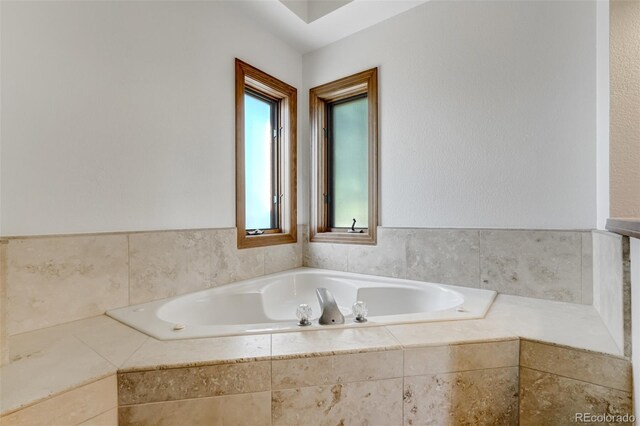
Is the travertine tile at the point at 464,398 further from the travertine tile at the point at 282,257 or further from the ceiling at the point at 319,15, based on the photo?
the ceiling at the point at 319,15

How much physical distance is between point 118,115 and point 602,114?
220 cm

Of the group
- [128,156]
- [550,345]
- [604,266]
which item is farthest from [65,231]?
[604,266]

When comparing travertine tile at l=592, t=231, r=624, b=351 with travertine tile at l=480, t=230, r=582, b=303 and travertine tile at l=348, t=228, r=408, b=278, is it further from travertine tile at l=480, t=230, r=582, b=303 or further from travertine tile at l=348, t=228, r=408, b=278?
travertine tile at l=348, t=228, r=408, b=278

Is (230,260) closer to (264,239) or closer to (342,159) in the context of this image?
(264,239)

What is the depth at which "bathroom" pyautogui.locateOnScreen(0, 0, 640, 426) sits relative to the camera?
848 mm

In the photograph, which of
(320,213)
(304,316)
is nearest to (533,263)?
(304,316)

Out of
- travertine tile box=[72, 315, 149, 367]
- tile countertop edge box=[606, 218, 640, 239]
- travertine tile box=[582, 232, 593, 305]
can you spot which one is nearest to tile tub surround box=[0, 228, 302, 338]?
travertine tile box=[72, 315, 149, 367]

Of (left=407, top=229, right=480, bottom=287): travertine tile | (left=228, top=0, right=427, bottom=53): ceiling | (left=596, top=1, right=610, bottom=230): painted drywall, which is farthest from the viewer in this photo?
(left=228, top=0, right=427, bottom=53): ceiling

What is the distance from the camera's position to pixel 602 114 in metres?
1.25

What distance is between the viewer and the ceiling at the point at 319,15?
179 cm

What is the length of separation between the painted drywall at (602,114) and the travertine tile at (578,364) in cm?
60

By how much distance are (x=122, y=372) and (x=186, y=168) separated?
1.07 metres

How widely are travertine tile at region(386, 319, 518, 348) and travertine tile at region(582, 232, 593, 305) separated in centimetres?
65

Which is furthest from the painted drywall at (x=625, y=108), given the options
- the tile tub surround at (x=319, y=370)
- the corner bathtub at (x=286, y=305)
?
the corner bathtub at (x=286, y=305)
